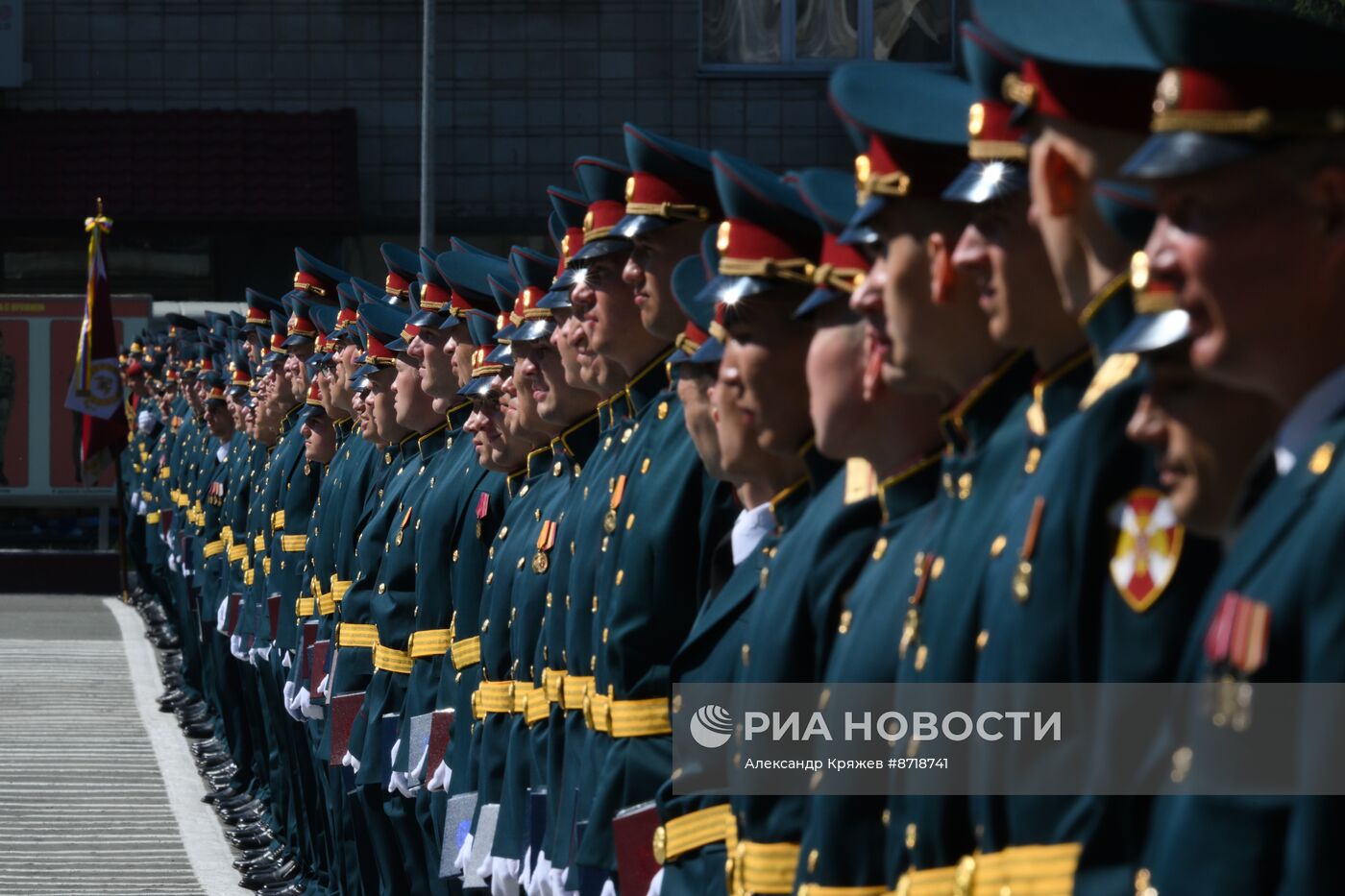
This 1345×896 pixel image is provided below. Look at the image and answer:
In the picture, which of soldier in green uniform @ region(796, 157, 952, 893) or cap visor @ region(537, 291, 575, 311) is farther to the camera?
cap visor @ region(537, 291, 575, 311)

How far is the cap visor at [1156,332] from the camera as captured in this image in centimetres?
277

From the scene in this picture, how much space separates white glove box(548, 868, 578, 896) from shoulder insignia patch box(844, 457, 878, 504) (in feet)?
6.07

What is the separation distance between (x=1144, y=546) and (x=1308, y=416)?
40 centimetres

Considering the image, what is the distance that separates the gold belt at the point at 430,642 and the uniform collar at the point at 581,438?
1.47 m

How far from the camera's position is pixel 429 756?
7.87 metres

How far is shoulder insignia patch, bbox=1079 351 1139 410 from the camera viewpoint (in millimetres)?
3088

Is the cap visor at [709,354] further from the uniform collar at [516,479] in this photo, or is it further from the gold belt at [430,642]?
the gold belt at [430,642]

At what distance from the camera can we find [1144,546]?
9.63ft

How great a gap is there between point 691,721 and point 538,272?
286 cm

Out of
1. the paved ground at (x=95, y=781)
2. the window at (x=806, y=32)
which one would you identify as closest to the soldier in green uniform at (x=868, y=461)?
the paved ground at (x=95, y=781)

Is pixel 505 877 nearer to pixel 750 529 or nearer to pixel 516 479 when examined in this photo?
pixel 516 479

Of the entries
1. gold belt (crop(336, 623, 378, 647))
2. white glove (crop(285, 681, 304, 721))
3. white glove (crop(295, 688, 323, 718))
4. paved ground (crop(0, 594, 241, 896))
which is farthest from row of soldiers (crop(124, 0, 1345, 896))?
paved ground (crop(0, 594, 241, 896))

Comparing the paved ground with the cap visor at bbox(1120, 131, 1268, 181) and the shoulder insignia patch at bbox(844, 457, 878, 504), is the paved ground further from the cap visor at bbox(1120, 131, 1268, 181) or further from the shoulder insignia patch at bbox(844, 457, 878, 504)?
the cap visor at bbox(1120, 131, 1268, 181)

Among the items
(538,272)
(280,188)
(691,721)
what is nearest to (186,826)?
(538,272)
